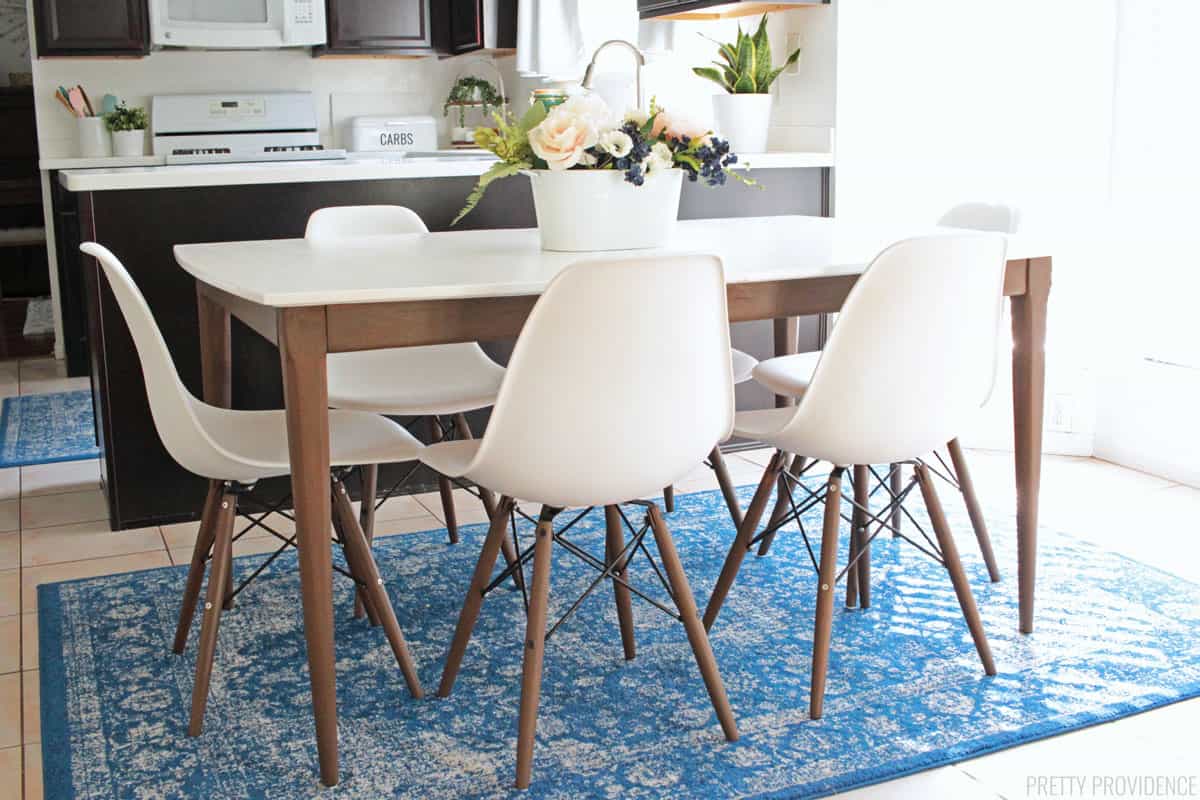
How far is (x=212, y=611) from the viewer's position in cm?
221

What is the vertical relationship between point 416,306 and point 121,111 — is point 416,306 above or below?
below

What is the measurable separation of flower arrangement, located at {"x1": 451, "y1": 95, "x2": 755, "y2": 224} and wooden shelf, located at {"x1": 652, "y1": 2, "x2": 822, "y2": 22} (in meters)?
1.82

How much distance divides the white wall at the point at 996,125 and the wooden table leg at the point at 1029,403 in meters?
1.38

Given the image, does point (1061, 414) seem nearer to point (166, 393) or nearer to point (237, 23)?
point (166, 393)

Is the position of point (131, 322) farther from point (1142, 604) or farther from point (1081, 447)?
point (1081, 447)

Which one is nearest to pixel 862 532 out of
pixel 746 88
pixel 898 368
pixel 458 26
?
pixel 898 368

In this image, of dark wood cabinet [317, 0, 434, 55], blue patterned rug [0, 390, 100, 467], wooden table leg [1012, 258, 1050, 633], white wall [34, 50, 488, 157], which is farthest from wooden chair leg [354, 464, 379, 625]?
white wall [34, 50, 488, 157]

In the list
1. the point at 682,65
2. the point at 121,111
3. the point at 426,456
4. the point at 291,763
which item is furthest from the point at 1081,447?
the point at 121,111

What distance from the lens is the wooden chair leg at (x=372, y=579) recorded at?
2.24 meters

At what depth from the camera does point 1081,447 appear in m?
4.05

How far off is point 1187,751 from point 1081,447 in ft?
6.72

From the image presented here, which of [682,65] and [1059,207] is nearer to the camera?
[1059,207]

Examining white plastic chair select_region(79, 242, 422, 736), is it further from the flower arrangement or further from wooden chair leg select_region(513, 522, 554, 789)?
the flower arrangement

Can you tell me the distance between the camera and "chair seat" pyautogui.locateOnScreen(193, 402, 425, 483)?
2.20 metres
